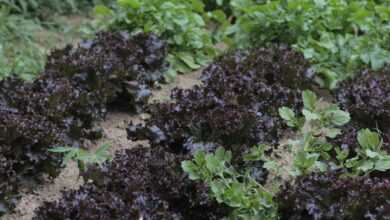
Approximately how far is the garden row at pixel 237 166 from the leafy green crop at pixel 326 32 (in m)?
0.98

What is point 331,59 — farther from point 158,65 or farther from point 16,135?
point 16,135

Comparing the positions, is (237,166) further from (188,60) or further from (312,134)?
(188,60)

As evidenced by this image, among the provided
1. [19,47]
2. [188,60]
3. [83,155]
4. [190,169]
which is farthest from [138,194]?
[19,47]

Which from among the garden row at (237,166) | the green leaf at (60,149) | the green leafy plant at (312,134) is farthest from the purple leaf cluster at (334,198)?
the green leaf at (60,149)

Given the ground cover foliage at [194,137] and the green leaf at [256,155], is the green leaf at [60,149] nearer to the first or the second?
the ground cover foliage at [194,137]

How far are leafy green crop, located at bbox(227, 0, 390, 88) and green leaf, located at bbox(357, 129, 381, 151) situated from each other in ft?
7.20

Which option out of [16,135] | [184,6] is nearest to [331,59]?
Result: [184,6]

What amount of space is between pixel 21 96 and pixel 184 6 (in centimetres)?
216

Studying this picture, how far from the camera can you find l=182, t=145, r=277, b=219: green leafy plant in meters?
3.84

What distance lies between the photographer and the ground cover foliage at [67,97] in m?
4.32

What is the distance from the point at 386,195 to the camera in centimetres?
377

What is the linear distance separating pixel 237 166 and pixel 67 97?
122 cm

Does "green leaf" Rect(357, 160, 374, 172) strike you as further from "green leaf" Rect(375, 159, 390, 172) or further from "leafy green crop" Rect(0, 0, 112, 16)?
"leafy green crop" Rect(0, 0, 112, 16)

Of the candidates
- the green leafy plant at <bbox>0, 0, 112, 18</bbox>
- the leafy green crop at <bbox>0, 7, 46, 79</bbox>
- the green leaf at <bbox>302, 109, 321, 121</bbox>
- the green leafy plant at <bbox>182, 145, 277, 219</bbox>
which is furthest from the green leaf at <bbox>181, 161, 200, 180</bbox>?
the green leafy plant at <bbox>0, 0, 112, 18</bbox>
